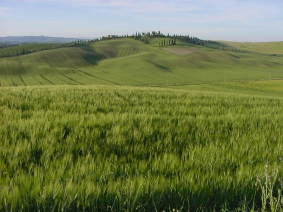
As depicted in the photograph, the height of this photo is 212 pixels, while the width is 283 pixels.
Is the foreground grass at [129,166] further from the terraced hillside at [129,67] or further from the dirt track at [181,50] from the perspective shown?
the dirt track at [181,50]

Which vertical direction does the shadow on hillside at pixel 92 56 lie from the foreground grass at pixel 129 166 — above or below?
above

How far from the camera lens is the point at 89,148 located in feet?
9.04

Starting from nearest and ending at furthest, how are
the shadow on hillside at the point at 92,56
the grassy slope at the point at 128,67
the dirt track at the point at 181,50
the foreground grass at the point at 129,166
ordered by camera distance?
the foreground grass at the point at 129,166 < the grassy slope at the point at 128,67 < the shadow on hillside at the point at 92,56 < the dirt track at the point at 181,50

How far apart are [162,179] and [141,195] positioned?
0.77 ft

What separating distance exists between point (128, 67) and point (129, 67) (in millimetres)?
466

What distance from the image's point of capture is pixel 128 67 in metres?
102

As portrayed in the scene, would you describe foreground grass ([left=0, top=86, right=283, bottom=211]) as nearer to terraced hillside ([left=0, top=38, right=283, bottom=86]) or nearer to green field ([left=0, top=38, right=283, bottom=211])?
green field ([left=0, top=38, right=283, bottom=211])

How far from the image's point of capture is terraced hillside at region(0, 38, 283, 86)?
7988 cm

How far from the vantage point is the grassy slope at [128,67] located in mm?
79875

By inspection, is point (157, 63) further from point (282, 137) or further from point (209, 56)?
point (282, 137)

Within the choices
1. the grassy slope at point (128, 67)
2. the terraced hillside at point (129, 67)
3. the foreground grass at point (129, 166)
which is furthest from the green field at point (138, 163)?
the terraced hillside at point (129, 67)

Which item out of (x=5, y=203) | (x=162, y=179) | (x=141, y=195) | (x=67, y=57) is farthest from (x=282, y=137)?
(x=67, y=57)

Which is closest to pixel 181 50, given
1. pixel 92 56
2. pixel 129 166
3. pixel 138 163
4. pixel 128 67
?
pixel 92 56

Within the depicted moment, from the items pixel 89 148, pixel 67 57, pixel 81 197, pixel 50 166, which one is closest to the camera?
pixel 81 197
